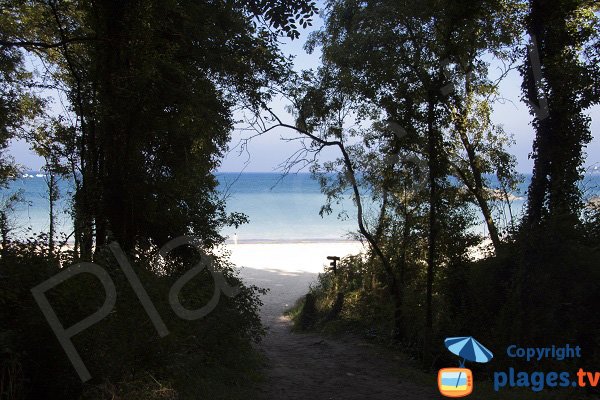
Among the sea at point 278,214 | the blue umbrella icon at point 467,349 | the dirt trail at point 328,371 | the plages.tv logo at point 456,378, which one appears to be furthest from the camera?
the sea at point 278,214

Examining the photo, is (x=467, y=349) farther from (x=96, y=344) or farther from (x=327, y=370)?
(x=96, y=344)

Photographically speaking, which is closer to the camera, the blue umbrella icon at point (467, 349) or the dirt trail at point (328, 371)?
the blue umbrella icon at point (467, 349)

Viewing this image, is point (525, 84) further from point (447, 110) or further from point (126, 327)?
point (126, 327)

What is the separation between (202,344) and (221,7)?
5290mm

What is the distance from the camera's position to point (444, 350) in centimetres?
787

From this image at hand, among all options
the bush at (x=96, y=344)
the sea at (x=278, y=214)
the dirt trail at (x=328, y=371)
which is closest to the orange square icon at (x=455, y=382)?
the dirt trail at (x=328, y=371)

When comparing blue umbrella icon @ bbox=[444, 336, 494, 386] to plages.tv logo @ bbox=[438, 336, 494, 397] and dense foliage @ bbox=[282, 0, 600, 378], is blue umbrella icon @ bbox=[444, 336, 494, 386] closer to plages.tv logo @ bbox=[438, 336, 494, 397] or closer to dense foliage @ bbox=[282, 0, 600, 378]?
plages.tv logo @ bbox=[438, 336, 494, 397]

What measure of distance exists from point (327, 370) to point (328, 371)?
0.21 feet

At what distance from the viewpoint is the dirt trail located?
5.99 m

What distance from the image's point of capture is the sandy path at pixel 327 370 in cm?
601

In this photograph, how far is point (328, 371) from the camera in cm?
727

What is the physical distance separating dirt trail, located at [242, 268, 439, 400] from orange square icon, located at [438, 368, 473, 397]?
4.14ft

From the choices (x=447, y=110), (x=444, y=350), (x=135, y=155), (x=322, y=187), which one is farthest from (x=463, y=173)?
(x=135, y=155)

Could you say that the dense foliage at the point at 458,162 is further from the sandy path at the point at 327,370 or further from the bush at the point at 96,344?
the bush at the point at 96,344
